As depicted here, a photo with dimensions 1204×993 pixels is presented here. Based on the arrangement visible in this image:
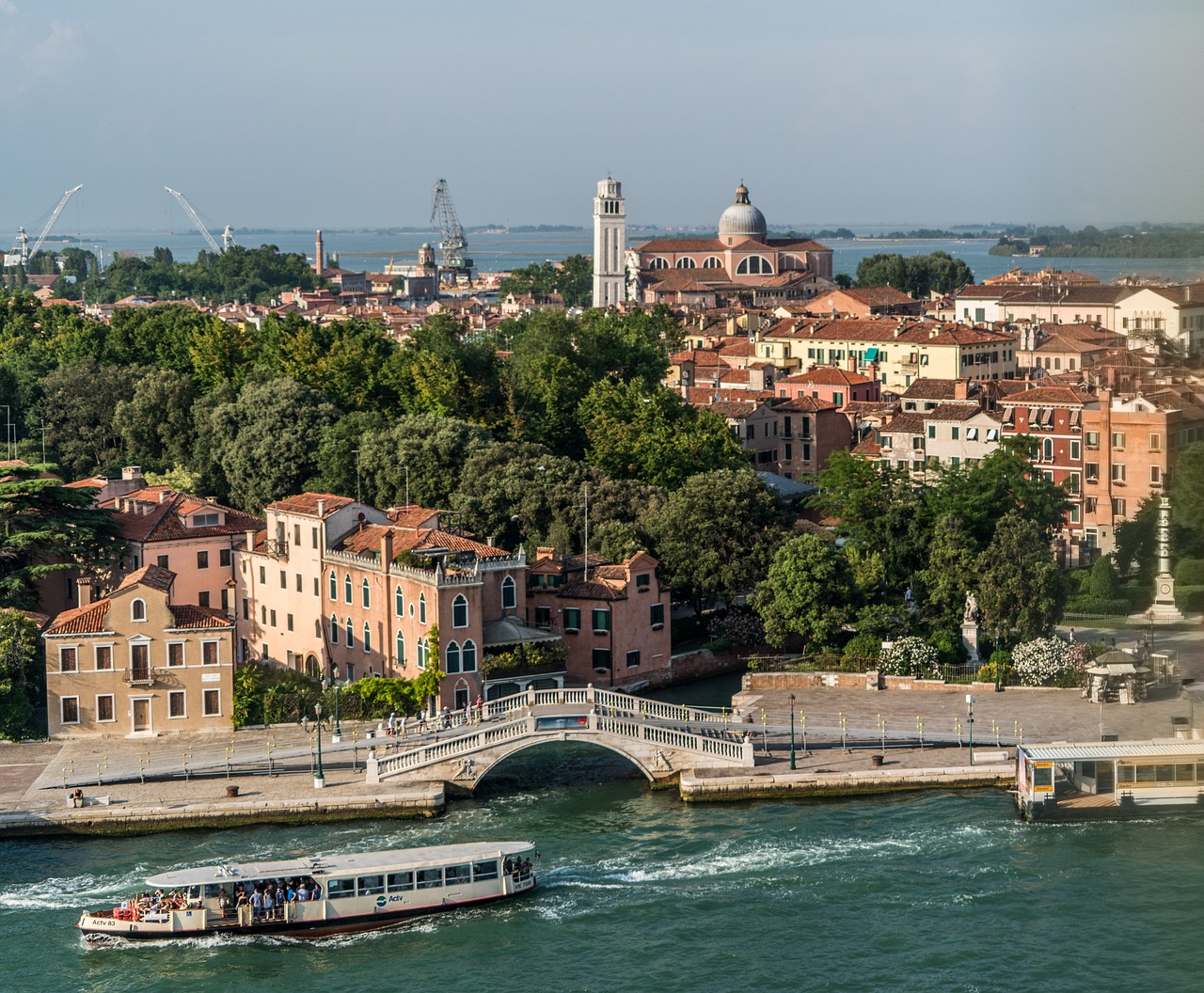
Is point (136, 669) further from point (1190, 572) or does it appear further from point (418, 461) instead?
point (1190, 572)

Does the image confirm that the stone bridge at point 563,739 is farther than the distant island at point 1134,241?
Yes

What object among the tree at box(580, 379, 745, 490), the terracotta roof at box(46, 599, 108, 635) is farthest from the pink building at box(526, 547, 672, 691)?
the tree at box(580, 379, 745, 490)

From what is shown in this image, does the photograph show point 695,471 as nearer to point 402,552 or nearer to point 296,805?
point 402,552

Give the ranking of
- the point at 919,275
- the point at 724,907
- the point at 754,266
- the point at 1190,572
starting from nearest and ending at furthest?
the point at 1190,572 → the point at 724,907 → the point at 919,275 → the point at 754,266

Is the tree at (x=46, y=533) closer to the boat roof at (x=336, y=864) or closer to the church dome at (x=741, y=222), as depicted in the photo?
the boat roof at (x=336, y=864)

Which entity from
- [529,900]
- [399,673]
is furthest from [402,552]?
[529,900]

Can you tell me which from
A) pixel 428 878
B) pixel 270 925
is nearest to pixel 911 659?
pixel 428 878

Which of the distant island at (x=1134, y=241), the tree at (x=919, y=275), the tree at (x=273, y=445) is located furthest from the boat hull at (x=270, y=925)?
the tree at (x=919, y=275)
